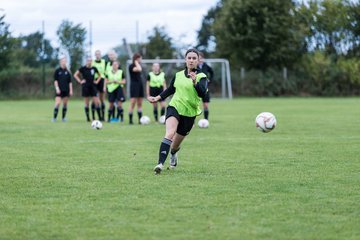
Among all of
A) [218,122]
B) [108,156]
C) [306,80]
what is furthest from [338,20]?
[108,156]

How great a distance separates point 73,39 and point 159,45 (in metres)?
10.6

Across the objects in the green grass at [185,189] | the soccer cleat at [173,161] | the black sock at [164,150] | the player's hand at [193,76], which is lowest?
the green grass at [185,189]

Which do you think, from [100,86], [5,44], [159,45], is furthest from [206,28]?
[100,86]

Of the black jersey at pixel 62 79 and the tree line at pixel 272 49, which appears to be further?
the tree line at pixel 272 49

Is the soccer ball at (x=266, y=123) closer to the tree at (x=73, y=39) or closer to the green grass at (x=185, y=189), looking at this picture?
the green grass at (x=185, y=189)

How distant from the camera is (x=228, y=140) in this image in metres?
14.6

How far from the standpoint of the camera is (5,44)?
39469mm

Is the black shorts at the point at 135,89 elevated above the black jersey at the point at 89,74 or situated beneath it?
situated beneath

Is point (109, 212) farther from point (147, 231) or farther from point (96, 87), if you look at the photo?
point (96, 87)

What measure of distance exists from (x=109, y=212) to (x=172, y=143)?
3323 mm

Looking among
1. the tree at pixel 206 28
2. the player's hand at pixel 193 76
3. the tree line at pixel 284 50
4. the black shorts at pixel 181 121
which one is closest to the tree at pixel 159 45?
the tree line at pixel 284 50

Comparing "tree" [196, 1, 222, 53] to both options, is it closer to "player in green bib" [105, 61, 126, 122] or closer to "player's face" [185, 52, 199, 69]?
"player in green bib" [105, 61, 126, 122]

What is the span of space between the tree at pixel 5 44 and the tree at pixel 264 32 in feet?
47.2

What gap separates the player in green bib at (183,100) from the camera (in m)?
9.59
